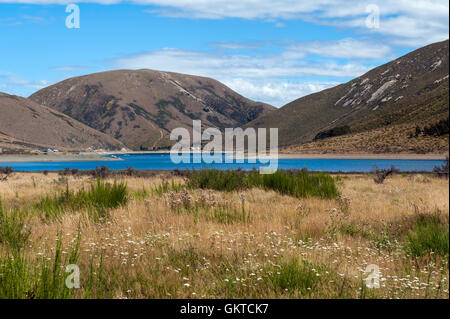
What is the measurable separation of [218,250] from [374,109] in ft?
494

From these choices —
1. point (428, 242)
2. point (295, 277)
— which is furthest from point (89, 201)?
point (428, 242)

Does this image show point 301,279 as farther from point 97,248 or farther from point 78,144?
point 78,144

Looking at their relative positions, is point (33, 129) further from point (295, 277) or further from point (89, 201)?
point (295, 277)

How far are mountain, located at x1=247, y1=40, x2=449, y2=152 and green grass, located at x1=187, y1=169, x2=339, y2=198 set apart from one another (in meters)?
56.5

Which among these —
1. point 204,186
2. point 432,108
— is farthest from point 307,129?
point 204,186

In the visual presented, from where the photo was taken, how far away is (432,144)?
60.3 m

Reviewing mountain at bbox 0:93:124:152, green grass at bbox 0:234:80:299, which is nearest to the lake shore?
mountain at bbox 0:93:124:152

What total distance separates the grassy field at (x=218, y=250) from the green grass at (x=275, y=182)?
62.7 inches

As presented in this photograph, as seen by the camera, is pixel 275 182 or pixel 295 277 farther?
pixel 275 182

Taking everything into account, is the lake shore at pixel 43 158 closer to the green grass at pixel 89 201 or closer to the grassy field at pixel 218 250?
the green grass at pixel 89 201

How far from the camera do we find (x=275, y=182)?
1527 cm

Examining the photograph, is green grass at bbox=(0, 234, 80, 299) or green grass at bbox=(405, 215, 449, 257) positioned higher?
green grass at bbox=(0, 234, 80, 299)

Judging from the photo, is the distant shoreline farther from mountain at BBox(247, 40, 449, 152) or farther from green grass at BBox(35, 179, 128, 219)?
green grass at BBox(35, 179, 128, 219)

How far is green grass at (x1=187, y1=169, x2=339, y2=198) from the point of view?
1399 centimetres
